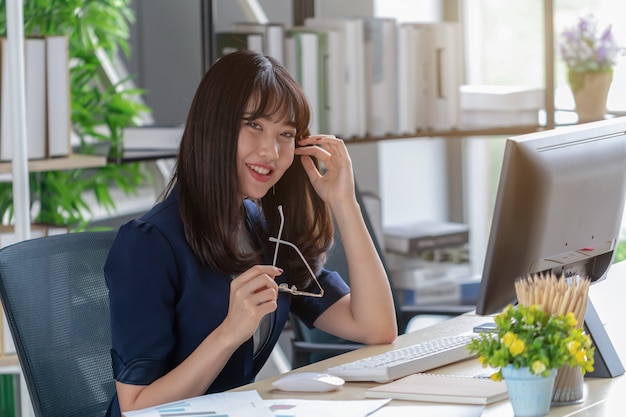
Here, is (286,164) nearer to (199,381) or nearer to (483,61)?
(199,381)

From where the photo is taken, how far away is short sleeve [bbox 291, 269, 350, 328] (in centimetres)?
204

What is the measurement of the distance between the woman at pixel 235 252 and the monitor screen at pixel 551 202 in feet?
1.15

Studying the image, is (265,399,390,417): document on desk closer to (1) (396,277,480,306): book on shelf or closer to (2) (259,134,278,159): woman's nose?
(2) (259,134,278,159): woman's nose

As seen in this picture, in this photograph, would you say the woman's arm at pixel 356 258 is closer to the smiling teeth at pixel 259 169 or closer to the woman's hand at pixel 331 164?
the woman's hand at pixel 331 164

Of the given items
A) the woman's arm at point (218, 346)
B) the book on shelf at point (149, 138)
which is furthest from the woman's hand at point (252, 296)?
the book on shelf at point (149, 138)

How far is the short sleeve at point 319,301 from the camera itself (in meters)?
2.04

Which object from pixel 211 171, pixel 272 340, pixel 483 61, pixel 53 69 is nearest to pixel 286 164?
pixel 211 171

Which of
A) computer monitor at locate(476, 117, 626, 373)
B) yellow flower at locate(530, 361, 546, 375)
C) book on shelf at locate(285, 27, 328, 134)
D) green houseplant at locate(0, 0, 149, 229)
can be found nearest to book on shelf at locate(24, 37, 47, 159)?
green houseplant at locate(0, 0, 149, 229)

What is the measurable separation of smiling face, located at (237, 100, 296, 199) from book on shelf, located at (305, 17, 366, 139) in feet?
4.29

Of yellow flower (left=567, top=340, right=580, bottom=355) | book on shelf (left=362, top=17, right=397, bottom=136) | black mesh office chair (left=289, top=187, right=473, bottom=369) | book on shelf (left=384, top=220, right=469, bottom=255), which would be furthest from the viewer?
book on shelf (left=384, top=220, right=469, bottom=255)

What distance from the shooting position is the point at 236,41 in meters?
3.04

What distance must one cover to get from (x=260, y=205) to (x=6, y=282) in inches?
21.1

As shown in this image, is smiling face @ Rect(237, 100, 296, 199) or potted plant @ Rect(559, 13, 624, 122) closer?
smiling face @ Rect(237, 100, 296, 199)

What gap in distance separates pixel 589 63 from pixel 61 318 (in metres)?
1.92
